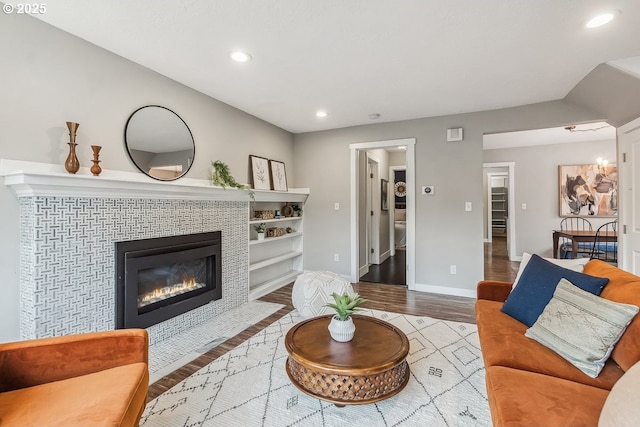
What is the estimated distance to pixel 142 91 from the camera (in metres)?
2.64

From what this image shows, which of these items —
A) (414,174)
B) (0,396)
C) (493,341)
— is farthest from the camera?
(414,174)

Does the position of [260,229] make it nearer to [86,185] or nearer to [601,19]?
[86,185]

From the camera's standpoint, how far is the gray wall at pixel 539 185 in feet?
18.8

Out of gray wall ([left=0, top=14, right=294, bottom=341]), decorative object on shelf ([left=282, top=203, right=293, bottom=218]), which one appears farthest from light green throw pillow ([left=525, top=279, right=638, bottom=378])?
decorative object on shelf ([left=282, top=203, right=293, bottom=218])

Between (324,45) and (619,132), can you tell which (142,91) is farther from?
(619,132)

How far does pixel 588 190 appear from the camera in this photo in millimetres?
5605

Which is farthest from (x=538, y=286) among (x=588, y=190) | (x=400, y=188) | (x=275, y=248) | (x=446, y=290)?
(x=400, y=188)

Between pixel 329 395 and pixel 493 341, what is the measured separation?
981 millimetres

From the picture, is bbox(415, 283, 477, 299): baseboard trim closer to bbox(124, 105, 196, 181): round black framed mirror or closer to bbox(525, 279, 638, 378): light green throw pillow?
bbox(525, 279, 638, 378): light green throw pillow

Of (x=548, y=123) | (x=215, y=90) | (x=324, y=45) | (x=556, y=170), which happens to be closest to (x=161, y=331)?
(x=215, y=90)

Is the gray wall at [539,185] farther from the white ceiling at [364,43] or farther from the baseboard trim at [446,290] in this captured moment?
the white ceiling at [364,43]

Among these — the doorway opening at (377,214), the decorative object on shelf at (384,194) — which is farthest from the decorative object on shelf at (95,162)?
the decorative object on shelf at (384,194)

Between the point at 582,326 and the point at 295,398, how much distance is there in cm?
161

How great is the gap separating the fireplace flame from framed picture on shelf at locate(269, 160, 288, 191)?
1.84 m
